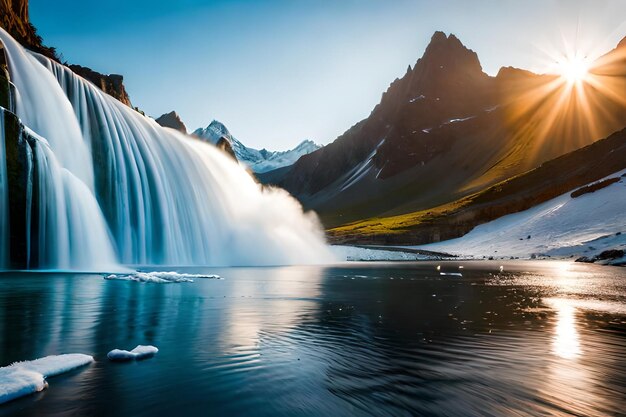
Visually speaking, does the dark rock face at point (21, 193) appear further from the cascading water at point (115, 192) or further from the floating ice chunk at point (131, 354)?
the floating ice chunk at point (131, 354)

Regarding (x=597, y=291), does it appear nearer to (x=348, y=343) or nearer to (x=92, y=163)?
(x=348, y=343)

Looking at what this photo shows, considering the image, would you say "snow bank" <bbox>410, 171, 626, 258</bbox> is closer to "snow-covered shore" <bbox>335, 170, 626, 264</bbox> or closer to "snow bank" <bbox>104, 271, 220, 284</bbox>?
"snow-covered shore" <bbox>335, 170, 626, 264</bbox>

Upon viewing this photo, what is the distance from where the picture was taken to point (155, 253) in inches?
1626

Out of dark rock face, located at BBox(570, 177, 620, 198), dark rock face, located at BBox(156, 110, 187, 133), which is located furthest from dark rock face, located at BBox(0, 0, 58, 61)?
dark rock face, located at BBox(570, 177, 620, 198)

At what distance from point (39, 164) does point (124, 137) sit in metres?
14.8

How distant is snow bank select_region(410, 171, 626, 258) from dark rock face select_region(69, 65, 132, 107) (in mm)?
82188

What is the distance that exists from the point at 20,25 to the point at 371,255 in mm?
71245

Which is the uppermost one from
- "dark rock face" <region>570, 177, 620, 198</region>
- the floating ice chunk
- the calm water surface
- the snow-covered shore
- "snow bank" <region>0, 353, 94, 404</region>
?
"dark rock face" <region>570, 177, 620, 198</region>

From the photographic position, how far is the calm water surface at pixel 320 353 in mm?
6617

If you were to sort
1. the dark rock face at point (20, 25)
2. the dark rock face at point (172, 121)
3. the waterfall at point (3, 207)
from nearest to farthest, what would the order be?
the waterfall at point (3, 207) < the dark rock face at point (20, 25) < the dark rock face at point (172, 121)

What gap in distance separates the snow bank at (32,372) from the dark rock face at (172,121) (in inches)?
6335

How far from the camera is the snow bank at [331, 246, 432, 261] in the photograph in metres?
75.3

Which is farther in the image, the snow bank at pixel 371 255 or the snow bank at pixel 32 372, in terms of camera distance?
the snow bank at pixel 371 255

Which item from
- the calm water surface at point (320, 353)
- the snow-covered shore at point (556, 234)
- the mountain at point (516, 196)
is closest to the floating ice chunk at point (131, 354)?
the calm water surface at point (320, 353)
